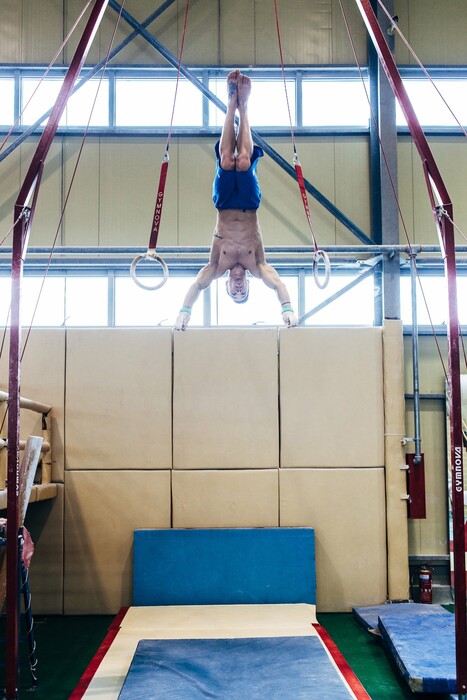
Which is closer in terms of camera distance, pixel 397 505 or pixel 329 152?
pixel 397 505

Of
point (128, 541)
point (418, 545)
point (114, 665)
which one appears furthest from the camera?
point (418, 545)

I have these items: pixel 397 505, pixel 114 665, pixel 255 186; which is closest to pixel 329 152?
pixel 255 186

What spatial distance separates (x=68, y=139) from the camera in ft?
24.8

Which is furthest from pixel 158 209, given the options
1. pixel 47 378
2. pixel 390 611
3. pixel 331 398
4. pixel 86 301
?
pixel 390 611

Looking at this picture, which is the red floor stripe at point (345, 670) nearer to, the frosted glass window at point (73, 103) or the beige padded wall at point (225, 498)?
the beige padded wall at point (225, 498)

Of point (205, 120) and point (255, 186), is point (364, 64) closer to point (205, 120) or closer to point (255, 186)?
point (205, 120)

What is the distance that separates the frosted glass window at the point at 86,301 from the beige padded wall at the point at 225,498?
7.13 feet

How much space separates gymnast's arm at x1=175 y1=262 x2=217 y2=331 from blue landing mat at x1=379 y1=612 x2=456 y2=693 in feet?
8.69

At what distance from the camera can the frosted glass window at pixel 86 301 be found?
24.5ft

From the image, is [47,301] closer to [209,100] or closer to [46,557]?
[46,557]

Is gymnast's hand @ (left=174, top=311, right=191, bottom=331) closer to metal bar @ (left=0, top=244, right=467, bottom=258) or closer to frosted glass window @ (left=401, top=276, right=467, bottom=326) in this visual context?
metal bar @ (left=0, top=244, right=467, bottom=258)

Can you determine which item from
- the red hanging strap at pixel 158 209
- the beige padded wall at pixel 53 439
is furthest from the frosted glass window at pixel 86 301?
the red hanging strap at pixel 158 209

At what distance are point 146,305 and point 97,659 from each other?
384 cm

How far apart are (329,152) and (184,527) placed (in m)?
4.45
